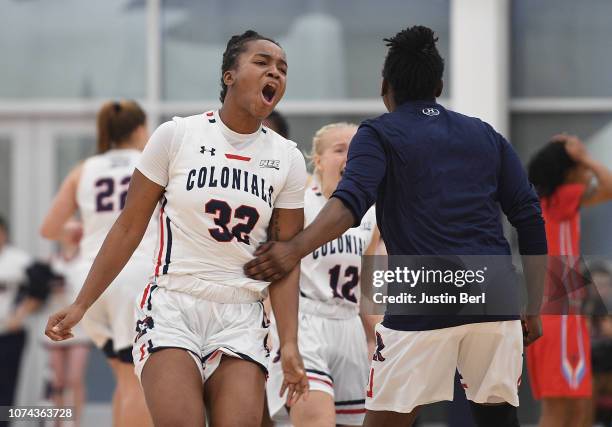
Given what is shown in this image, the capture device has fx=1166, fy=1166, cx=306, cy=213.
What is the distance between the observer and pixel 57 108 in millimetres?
11172

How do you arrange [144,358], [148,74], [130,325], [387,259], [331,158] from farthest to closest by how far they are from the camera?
[148,74]
[130,325]
[331,158]
[387,259]
[144,358]

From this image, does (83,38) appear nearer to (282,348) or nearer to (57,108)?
(57,108)

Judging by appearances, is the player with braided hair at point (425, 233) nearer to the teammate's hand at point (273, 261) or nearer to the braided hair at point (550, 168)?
the teammate's hand at point (273, 261)

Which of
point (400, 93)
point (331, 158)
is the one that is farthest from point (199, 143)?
point (331, 158)

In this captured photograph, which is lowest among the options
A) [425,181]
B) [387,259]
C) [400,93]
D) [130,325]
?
[130,325]

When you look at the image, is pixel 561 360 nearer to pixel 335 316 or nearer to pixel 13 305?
pixel 335 316

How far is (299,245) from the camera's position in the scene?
454 cm

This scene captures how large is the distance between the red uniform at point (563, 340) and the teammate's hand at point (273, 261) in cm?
267

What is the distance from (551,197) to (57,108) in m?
5.74

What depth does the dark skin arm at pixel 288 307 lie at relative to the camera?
4.44 m

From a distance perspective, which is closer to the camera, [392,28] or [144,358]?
[144,358]

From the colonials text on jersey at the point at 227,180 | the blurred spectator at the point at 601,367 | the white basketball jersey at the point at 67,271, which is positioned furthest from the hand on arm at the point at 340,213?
the white basketball jersey at the point at 67,271

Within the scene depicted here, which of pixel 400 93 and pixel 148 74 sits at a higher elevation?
pixel 148 74

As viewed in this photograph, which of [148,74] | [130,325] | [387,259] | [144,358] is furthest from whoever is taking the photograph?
[148,74]
